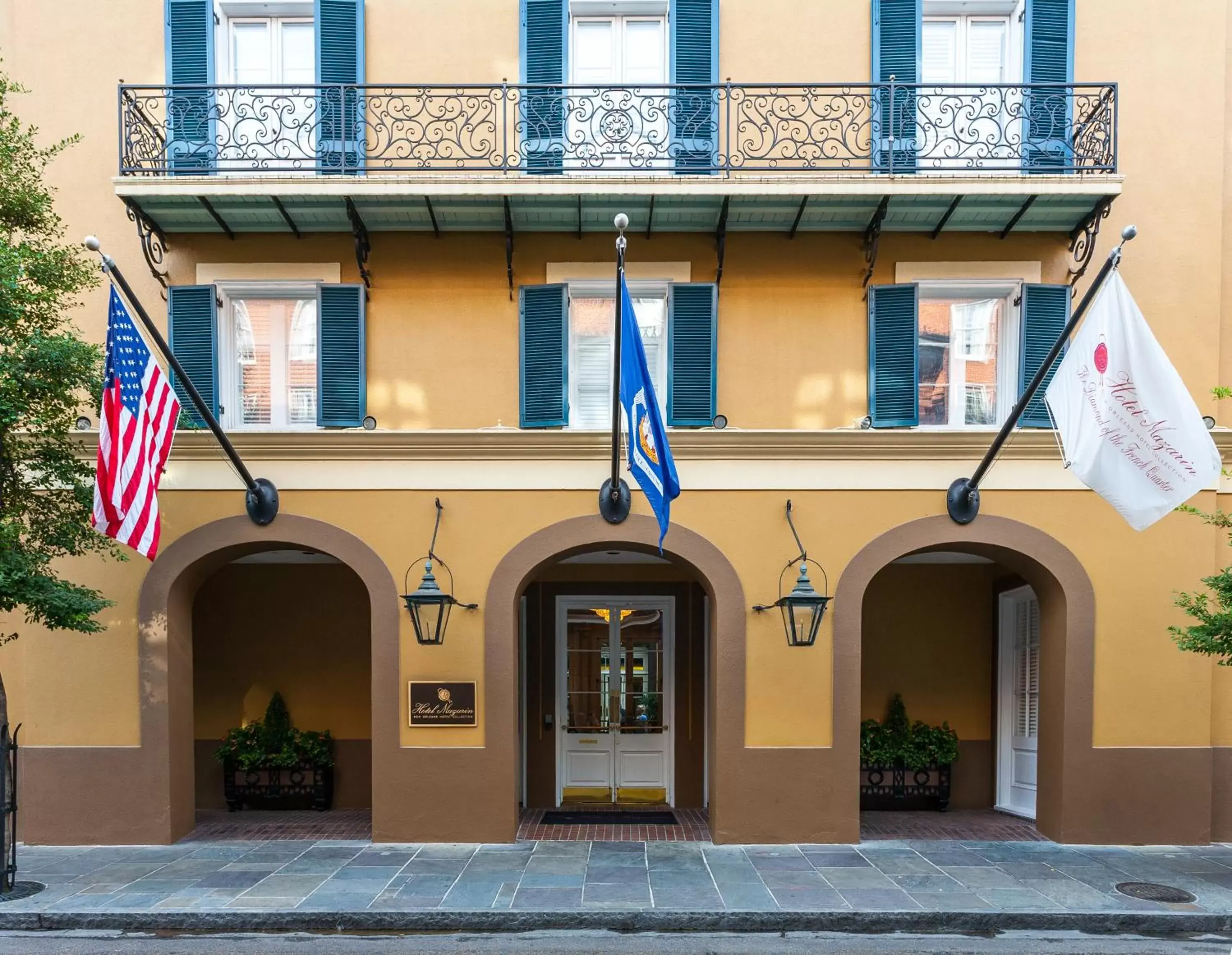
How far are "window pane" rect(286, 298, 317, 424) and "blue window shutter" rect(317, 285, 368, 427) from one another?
0.27 metres

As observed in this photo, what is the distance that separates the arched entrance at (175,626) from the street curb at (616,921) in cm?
227

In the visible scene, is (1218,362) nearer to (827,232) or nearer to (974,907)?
(827,232)

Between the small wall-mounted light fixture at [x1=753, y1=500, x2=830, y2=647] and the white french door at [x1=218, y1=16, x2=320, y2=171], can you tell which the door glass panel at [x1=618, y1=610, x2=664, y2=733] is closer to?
the small wall-mounted light fixture at [x1=753, y1=500, x2=830, y2=647]

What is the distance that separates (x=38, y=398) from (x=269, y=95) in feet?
13.9

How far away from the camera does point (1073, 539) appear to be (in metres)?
10.5

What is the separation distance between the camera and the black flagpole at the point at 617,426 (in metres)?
8.66

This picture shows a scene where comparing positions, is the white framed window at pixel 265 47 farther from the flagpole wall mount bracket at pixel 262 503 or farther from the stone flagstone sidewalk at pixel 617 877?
the stone flagstone sidewalk at pixel 617 877

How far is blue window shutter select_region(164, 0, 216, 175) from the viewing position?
10.4 meters

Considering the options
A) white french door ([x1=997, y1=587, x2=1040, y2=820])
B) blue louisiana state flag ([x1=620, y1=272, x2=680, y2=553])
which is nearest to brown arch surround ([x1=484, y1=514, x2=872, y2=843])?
blue louisiana state flag ([x1=620, y1=272, x2=680, y2=553])

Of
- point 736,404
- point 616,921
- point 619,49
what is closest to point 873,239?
point 736,404

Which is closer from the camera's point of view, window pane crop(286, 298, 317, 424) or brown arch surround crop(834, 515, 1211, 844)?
brown arch surround crop(834, 515, 1211, 844)

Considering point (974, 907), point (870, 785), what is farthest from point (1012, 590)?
point (974, 907)

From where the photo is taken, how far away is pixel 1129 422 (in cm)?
834

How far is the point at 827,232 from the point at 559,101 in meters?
3.34
